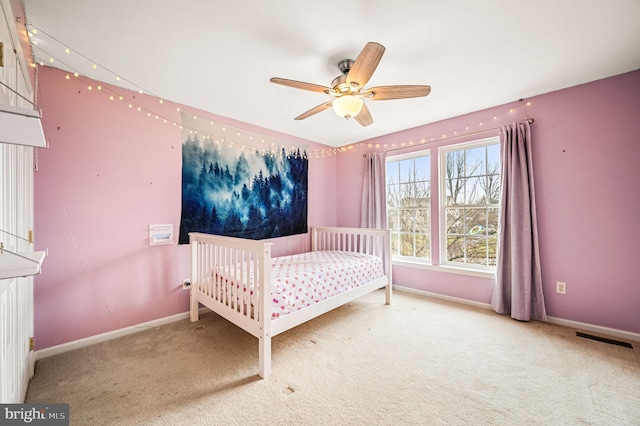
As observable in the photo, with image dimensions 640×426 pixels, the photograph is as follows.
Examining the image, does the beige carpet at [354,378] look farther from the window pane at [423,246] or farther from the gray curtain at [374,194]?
the gray curtain at [374,194]

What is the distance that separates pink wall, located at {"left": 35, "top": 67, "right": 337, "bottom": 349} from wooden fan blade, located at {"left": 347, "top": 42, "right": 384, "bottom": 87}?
1969 millimetres

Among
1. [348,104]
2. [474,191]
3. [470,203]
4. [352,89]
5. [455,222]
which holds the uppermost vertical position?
[352,89]

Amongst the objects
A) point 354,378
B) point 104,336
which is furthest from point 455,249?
point 104,336

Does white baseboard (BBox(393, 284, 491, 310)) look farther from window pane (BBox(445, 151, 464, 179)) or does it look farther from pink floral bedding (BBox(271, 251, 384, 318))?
window pane (BBox(445, 151, 464, 179))

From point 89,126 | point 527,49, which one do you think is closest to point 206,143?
→ point 89,126

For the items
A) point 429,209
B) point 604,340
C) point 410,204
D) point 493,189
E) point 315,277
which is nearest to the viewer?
point 604,340

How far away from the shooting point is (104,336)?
2.21 meters

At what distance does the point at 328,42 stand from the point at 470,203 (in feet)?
8.14

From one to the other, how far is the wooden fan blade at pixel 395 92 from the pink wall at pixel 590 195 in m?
1.58

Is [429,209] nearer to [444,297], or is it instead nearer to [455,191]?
[455,191]

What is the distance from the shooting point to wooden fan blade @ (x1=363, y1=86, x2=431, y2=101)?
182 centimetres

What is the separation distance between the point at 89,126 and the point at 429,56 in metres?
2.84

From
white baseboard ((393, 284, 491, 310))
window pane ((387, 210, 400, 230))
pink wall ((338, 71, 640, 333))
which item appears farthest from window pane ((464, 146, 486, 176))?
white baseboard ((393, 284, 491, 310))

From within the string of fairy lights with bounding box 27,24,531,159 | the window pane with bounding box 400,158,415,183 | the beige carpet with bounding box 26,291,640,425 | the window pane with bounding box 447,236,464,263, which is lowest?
the beige carpet with bounding box 26,291,640,425
